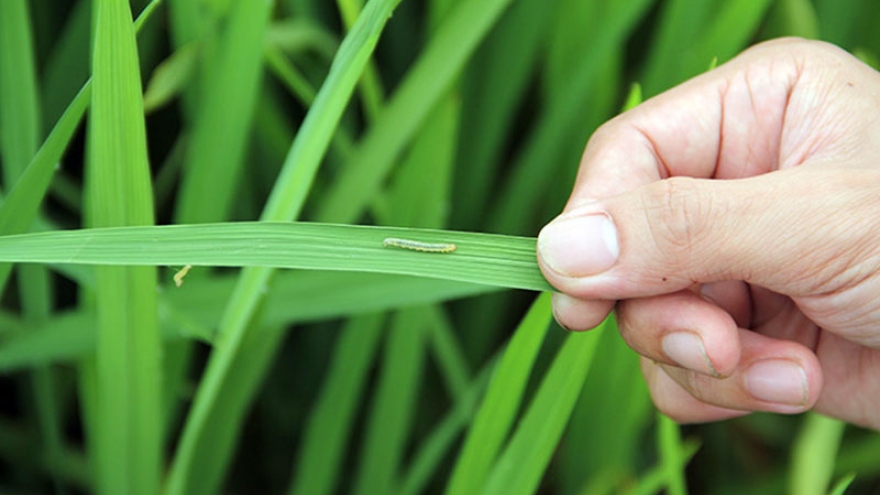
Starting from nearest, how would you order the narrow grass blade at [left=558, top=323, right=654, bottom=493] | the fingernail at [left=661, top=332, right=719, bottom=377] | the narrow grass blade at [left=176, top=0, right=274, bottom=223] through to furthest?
1. the fingernail at [left=661, top=332, right=719, bottom=377]
2. the narrow grass blade at [left=176, top=0, right=274, bottom=223]
3. the narrow grass blade at [left=558, top=323, right=654, bottom=493]

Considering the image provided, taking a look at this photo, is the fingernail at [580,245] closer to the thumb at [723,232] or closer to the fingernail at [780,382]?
the thumb at [723,232]

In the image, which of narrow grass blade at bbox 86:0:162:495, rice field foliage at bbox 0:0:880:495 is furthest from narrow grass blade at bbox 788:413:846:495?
narrow grass blade at bbox 86:0:162:495

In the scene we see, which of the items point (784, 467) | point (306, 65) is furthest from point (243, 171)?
point (784, 467)

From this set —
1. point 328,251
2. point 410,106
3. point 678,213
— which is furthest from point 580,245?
point 410,106

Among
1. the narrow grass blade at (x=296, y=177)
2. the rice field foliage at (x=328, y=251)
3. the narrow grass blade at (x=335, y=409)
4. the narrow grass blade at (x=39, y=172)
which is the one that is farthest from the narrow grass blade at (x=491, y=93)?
the narrow grass blade at (x=39, y=172)

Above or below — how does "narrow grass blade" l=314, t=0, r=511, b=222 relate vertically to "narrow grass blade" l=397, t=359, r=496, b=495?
above

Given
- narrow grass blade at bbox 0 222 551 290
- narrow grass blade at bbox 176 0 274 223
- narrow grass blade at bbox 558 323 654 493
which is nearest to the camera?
narrow grass blade at bbox 0 222 551 290

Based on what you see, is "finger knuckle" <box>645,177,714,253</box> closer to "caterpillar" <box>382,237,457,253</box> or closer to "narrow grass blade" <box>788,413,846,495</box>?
"caterpillar" <box>382,237,457,253</box>
